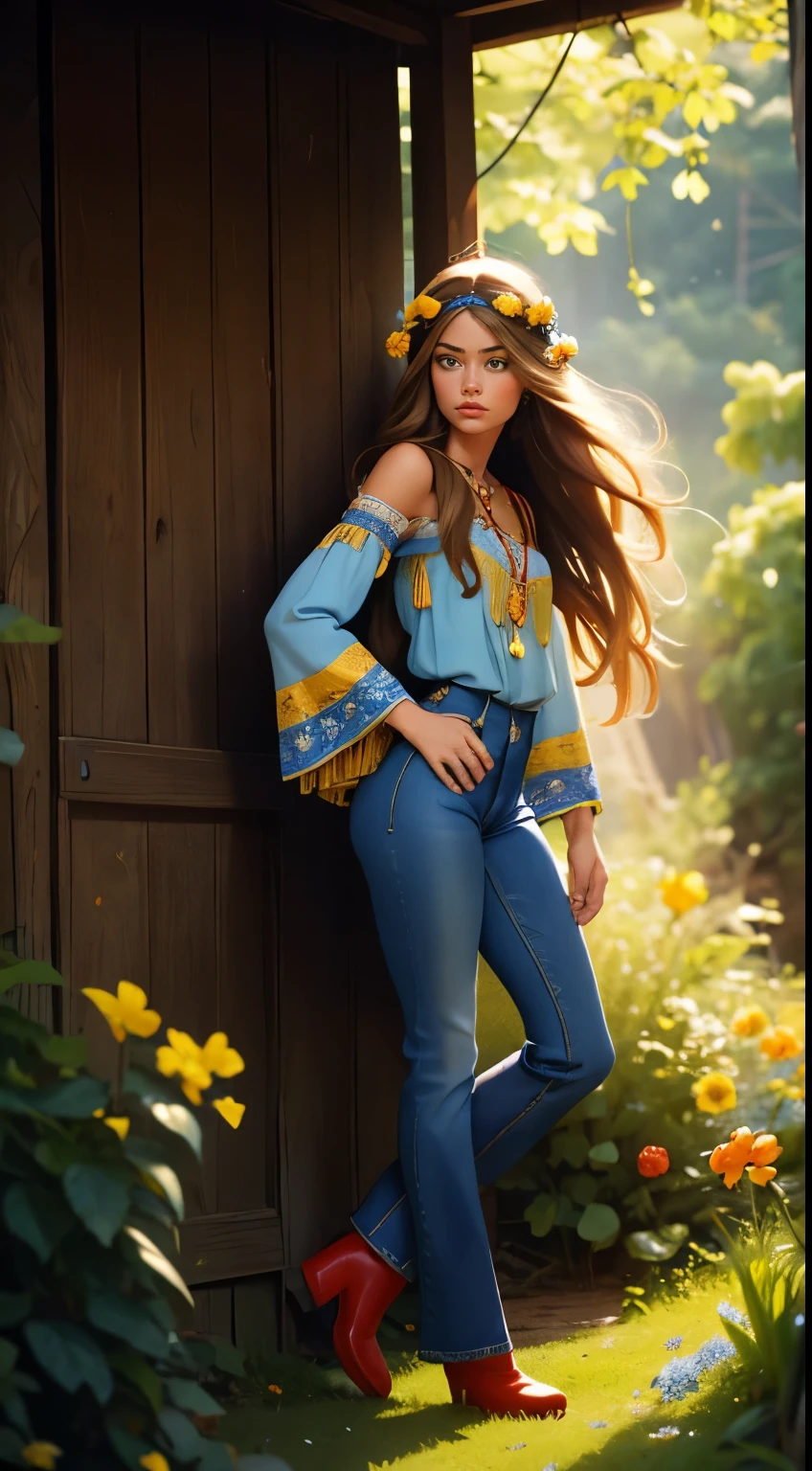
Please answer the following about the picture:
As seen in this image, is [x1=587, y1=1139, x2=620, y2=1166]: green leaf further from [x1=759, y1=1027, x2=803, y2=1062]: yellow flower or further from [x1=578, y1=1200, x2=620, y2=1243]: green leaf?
[x1=759, y1=1027, x2=803, y2=1062]: yellow flower

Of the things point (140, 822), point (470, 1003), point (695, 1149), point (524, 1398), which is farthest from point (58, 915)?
point (695, 1149)

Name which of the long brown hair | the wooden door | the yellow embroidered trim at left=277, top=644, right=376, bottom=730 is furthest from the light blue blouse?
the wooden door

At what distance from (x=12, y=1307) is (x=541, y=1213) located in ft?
6.17

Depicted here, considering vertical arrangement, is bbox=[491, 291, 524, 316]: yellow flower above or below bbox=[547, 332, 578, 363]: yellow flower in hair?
above

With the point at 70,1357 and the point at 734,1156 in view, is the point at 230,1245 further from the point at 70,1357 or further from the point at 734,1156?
the point at 70,1357

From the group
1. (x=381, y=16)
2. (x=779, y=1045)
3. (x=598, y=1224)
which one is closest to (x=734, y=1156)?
(x=779, y=1045)

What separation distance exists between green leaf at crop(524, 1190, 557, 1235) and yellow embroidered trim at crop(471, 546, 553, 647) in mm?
1409

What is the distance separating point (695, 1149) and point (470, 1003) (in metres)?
1.20

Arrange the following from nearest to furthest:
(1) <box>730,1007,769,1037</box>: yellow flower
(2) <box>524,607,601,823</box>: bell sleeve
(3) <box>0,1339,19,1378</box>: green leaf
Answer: (3) <box>0,1339,19,1378</box>: green leaf
(2) <box>524,607,601,823</box>: bell sleeve
(1) <box>730,1007,769,1037</box>: yellow flower

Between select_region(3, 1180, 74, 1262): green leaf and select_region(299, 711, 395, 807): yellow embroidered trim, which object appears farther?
select_region(299, 711, 395, 807): yellow embroidered trim

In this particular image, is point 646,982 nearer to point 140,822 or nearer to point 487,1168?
point 487,1168

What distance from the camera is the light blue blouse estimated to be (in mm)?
2455

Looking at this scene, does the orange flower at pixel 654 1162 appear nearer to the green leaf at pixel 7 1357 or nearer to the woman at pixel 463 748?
the woman at pixel 463 748

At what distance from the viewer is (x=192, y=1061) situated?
6.05ft
